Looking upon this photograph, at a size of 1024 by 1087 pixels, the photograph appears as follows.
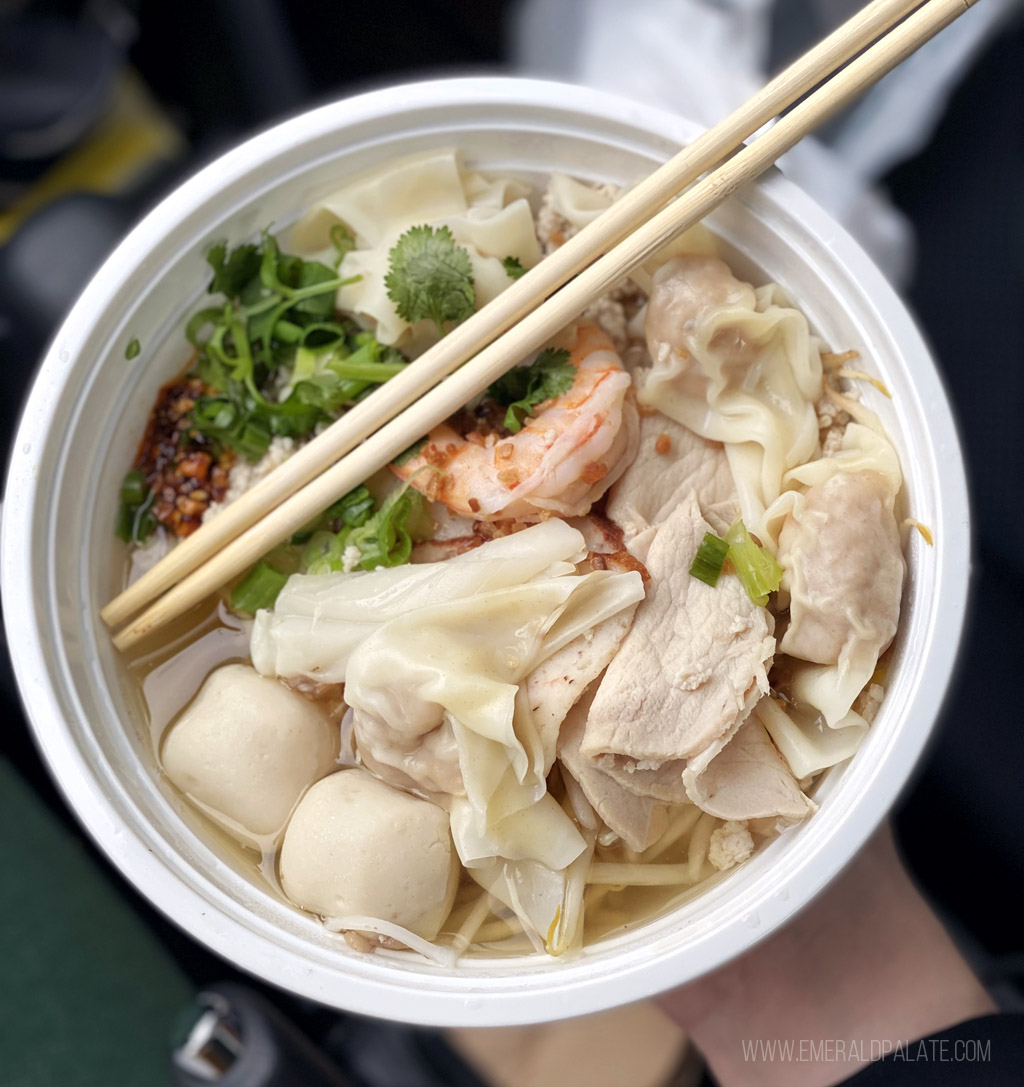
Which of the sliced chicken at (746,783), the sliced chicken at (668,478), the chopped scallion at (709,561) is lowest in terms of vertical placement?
the sliced chicken at (746,783)

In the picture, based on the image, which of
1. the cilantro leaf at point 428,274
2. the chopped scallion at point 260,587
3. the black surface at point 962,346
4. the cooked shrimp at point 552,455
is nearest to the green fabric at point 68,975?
the black surface at point 962,346

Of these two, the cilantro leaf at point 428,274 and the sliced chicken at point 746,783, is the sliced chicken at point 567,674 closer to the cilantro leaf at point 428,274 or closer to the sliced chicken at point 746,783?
the sliced chicken at point 746,783

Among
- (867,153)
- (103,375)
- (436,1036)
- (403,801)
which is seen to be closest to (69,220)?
(103,375)

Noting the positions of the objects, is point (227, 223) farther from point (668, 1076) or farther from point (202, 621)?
point (668, 1076)

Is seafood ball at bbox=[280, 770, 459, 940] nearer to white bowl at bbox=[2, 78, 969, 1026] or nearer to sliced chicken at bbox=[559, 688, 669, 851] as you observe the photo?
white bowl at bbox=[2, 78, 969, 1026]

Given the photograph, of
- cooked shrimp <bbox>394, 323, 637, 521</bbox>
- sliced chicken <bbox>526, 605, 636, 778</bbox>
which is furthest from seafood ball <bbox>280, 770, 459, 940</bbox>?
cooked shrimp <bbox>394, 323, 637, 521</bbox>

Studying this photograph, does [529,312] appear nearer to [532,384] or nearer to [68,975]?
[532,384]
